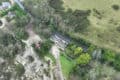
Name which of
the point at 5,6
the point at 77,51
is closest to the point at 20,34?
the point at 5,6

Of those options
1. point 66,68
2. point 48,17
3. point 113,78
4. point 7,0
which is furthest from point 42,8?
point 113,78

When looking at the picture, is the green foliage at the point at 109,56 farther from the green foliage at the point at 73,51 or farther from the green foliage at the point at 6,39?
the green foliage at the point at 6,39

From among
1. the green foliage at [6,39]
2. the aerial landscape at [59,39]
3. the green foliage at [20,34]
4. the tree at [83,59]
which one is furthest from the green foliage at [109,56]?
the green foliage at [6,39]

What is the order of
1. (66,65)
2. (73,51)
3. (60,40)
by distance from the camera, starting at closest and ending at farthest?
(66,65) < (73,51) < (60,40)

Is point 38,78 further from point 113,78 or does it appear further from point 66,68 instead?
point 113,78

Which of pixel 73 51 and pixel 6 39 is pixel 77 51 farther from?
pixel 6 39

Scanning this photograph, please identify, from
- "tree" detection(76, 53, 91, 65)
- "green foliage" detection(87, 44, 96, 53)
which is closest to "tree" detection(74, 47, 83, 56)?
"tree" detection(76, 53, 91, 65)
